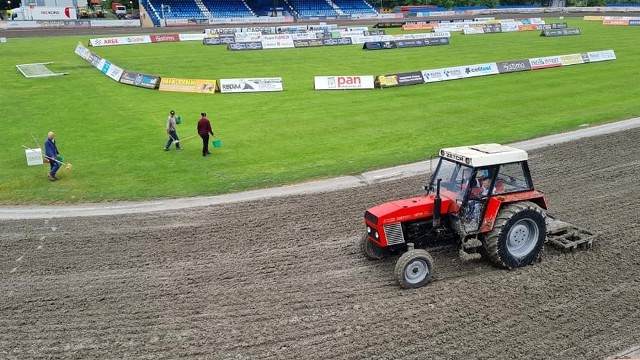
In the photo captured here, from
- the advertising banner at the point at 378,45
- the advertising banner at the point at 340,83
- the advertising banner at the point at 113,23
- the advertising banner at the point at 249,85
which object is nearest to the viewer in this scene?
the advertising banner at the point at 249,85

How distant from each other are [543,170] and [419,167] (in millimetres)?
3908

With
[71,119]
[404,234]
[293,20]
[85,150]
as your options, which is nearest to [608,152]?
[404,234]

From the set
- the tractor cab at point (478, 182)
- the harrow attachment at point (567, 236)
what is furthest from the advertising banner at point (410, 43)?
the tractor cab at point (478, 182)

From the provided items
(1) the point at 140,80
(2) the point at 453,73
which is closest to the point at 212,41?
(1) the point at 140,80

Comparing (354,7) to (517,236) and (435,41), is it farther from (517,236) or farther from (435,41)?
(517,236)

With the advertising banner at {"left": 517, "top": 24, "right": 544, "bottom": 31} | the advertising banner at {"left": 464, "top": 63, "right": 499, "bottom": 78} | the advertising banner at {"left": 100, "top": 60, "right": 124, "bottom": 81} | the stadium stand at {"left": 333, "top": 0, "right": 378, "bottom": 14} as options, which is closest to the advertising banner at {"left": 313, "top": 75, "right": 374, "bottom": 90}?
the advertising banner at {"left": 464, "top": 63, "right": 499, "bottom": 78}

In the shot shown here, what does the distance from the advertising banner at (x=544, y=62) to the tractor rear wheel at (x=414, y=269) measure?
1195 inches

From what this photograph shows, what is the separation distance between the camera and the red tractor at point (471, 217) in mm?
10000

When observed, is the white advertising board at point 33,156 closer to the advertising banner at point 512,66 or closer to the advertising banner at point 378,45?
the advertising banner at point 512,66

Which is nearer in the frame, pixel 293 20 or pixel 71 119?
pixel 71 119

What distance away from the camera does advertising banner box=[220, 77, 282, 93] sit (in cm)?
3142

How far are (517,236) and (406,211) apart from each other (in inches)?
89.1

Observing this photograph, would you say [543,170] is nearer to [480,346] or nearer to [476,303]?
[476,303]

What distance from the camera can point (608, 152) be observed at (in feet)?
61.0
